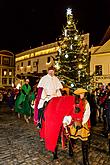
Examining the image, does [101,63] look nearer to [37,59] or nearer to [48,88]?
[37,59]

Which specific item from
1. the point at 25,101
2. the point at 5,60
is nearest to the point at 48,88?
the point at 25,101

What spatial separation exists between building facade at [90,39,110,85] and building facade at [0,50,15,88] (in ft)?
117

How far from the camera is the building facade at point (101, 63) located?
35.7 metres

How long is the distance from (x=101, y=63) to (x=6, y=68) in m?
37.4

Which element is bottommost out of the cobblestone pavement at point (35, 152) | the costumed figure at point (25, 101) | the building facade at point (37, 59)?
the cobblestone pavement at point (35, 152)

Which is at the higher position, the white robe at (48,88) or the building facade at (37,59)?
the building facade at (37,59)

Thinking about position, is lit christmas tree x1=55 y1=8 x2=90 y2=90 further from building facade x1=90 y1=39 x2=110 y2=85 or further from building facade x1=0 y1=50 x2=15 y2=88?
building facade x1=0 y1=50 x2=15 y2=88

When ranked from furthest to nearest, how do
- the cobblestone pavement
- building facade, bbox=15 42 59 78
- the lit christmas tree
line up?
building facade, bbox=15 42 59 78 < the lit christmas tree < the cobblestone pavement

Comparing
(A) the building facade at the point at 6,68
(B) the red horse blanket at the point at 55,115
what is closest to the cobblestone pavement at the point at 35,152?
(B) the red horse blanket at the point at 55,115

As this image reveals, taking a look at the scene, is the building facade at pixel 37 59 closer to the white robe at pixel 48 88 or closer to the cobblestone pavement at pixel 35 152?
the cobblestone pavement at pixel 35 152

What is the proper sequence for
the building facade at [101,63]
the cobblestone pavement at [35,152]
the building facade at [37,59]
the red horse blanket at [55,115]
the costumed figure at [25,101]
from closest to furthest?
1. the red horse blanket at [55,115]
2. the cobblestone pavement at [35,152]
3. the costumed figure at [25,101]
4. the building facade at [101,63]
5. the building facade at [37,59]

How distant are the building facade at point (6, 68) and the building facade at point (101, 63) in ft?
117

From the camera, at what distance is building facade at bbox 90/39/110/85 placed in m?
35.7

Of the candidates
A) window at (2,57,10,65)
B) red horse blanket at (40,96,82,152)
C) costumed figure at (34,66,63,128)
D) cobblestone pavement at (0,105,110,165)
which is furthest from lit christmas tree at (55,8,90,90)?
window at (2,57,10,65)
